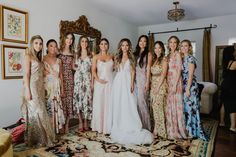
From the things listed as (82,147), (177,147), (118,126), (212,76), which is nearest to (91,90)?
(118,126)

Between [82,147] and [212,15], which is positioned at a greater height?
[212,15]

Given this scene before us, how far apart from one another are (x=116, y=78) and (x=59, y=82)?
85cm

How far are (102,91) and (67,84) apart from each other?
0.57 metres

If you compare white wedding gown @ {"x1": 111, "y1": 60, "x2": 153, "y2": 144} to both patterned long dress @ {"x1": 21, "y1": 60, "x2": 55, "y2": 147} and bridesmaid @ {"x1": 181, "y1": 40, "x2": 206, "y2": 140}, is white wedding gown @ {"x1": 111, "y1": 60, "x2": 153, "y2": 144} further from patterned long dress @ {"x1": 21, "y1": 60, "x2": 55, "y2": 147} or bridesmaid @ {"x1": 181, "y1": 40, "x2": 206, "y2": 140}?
patterned long dress @ {"x1": 21, "y1": 60, "x2": 55, "y2": 147}

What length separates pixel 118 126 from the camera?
116 inches

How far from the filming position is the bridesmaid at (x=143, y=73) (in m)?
3.15

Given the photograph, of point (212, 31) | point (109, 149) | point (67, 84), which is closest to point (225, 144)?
point (109, 149)

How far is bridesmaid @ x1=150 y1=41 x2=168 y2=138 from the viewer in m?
2.99

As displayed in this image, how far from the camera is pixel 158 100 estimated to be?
300 centimetres

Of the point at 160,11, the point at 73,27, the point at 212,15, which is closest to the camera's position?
the point at 73,27

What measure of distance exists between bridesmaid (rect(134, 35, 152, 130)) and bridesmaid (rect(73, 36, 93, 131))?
778 mm

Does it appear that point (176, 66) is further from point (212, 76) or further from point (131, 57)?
point (212, 76)

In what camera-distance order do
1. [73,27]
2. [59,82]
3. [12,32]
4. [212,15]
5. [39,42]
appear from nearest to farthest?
[39,42]
[59,82]
[12,32]
[73,27]
[212,15]

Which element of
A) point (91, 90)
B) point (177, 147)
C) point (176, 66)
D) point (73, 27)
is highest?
point (73, 27)
